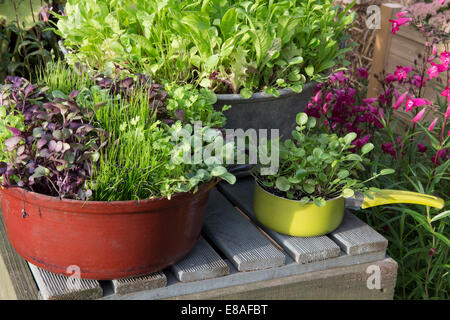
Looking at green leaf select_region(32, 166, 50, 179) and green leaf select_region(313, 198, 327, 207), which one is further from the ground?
green leaf select_region(32, 166, 50, 179)

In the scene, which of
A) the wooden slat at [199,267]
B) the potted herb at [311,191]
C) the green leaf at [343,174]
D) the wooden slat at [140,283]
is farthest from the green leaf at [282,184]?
the wooden slat at [140,283]

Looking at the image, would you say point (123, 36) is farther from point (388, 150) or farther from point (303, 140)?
point (388, 150)

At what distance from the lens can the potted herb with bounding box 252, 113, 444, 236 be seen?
153 cm

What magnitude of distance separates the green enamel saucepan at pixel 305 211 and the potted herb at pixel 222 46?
276mm

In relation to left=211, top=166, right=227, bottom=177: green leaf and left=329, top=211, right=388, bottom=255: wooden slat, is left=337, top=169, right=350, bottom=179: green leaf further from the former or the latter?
left=211, top=166, right=227, bottom=177: green leaf

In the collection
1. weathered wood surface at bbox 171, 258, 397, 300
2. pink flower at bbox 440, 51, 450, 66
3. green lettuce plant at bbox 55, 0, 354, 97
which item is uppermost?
green lettuce plant at bbox 55, 0, 354, 97

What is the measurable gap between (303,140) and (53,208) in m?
0.72

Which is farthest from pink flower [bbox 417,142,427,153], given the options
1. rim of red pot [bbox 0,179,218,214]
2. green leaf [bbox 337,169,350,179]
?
rim of red pot [bbox 0,179,218,214]

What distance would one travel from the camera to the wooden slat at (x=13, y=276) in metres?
1.38

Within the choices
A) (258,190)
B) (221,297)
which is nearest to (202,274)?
(221,297)

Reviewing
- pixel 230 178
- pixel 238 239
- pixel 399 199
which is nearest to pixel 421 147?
pixel 399 199

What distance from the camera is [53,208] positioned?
126 cm

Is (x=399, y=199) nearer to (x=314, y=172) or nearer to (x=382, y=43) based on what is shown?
(x=314, y=172)

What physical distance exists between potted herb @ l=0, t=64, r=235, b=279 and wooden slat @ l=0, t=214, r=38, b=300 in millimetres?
70
